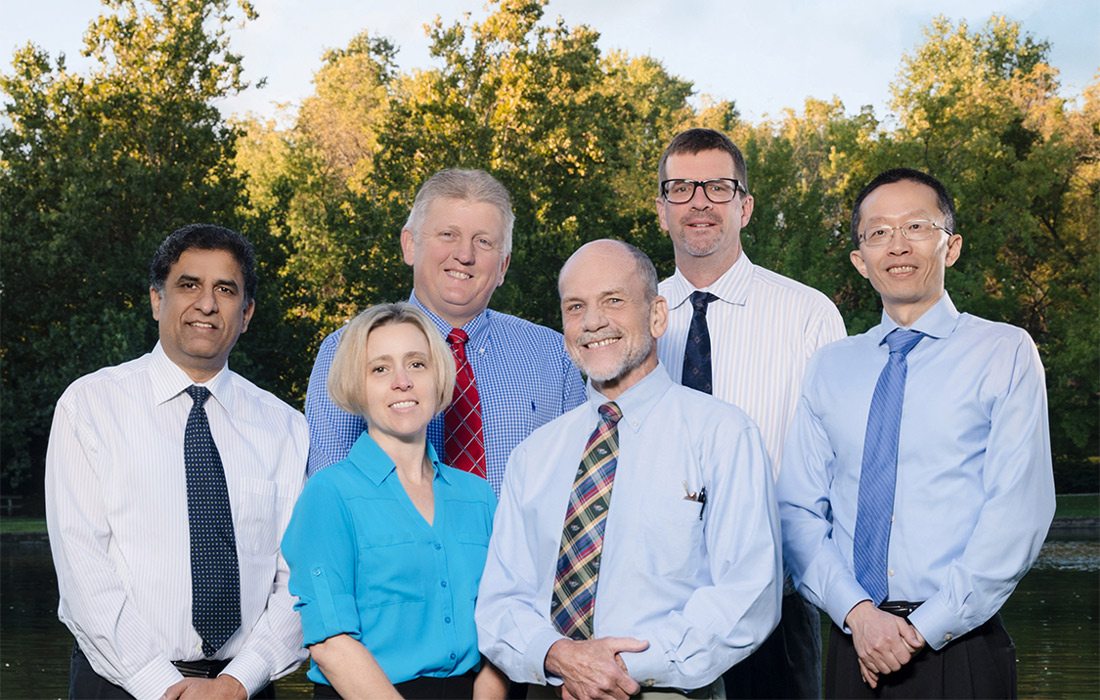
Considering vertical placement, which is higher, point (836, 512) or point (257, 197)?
point (257, 197)

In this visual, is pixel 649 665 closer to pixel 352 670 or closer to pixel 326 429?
pixel 352 670

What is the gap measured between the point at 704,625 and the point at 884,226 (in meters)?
1.69

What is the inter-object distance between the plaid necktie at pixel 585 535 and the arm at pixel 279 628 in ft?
3.16

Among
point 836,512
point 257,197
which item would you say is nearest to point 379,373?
point 836,512

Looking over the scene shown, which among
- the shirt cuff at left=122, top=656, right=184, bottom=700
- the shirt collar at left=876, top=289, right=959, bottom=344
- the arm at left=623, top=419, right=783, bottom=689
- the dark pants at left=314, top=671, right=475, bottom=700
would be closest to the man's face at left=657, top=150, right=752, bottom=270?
the shirt collar at left=876, top=289, right=959, bottom=344

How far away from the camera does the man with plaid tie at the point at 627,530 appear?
4.01 meters

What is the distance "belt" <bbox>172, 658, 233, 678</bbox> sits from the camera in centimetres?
452

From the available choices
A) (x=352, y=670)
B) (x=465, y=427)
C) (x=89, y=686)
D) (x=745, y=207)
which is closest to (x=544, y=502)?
(x=352, y=670)

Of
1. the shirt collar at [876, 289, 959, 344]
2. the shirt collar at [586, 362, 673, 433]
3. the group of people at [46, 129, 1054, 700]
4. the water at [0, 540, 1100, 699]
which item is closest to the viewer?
the group of people at [46, 129, 1054, 700]

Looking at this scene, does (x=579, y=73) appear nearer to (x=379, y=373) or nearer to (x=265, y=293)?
(x=265, y=293)

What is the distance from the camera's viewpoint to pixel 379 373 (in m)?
4.24

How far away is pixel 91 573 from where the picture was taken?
4.43 metres

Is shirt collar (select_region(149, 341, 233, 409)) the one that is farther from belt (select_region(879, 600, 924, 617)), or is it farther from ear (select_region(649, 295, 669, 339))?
belt (select_region(879, 600, 924, 617))

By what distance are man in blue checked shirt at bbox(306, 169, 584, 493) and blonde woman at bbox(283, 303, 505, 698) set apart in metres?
0.82
